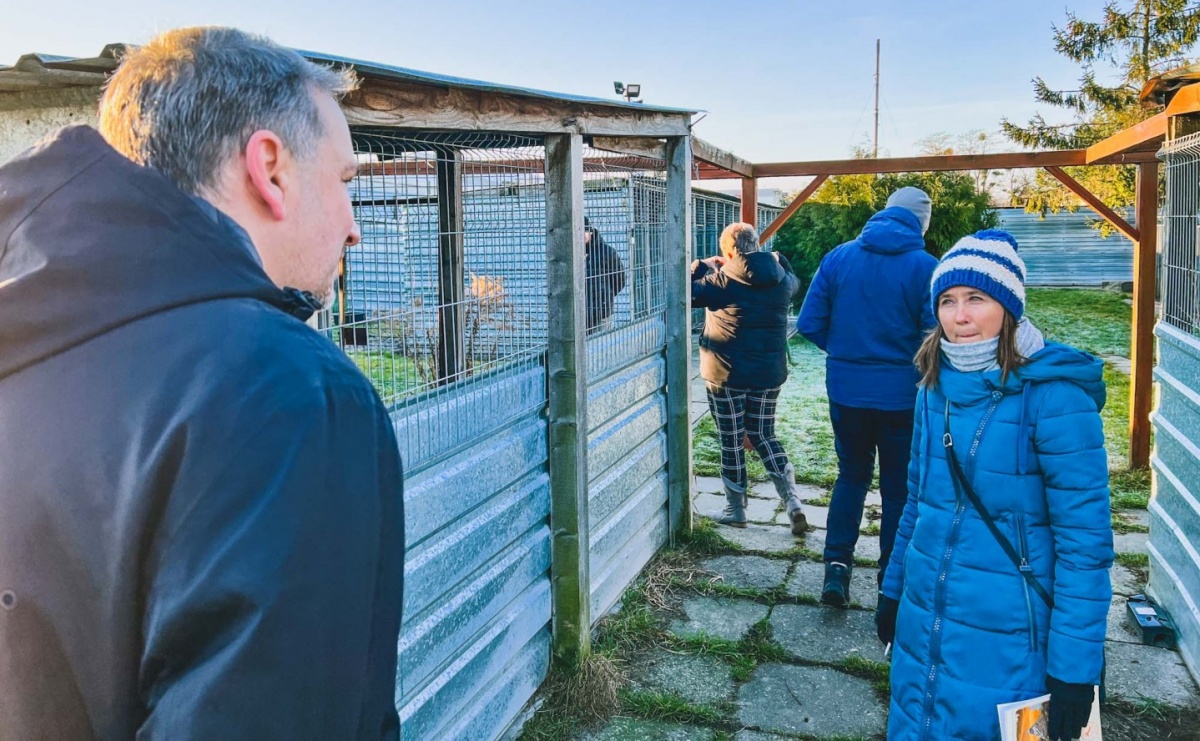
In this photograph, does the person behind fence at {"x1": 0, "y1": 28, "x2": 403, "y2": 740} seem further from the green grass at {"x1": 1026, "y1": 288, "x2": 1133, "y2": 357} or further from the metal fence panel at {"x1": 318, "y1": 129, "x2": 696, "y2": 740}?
the green grass at {"x1": 1026, "y1": 288, "x2": 1133, "y2": 357}

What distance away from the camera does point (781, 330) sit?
540 centimetres

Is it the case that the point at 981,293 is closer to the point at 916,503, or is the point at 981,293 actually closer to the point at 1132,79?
the point at 916,503

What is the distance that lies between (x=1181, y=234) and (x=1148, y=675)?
6.57ft

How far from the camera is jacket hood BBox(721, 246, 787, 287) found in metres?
5.30

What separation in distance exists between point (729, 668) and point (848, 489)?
40.4 inches

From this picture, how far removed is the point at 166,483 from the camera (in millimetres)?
844

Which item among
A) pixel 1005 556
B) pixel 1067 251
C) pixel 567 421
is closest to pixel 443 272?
pixel 567 421

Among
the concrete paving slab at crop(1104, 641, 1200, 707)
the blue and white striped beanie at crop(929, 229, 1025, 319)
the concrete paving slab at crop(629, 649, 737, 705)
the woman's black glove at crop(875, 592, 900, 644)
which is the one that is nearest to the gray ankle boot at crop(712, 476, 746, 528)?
the concrete paving slab at crop(629, 649, 737, 705)

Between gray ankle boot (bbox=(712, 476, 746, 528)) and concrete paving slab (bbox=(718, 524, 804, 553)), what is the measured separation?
0.04m

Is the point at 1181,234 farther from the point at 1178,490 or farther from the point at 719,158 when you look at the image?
the point at 719,158

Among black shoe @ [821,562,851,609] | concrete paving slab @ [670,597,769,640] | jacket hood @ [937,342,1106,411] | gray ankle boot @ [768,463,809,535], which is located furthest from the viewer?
gray ankle boot @ [768,463,809,535]

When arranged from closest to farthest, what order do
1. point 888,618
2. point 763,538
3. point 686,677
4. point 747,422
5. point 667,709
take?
point 888,618 → point 667,709 → point 686,677 → point 763,538 → point 747,422

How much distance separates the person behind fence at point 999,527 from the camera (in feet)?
7.27

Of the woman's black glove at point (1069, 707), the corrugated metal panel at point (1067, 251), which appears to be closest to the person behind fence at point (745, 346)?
the woman's black glove at point (1069, 707)
